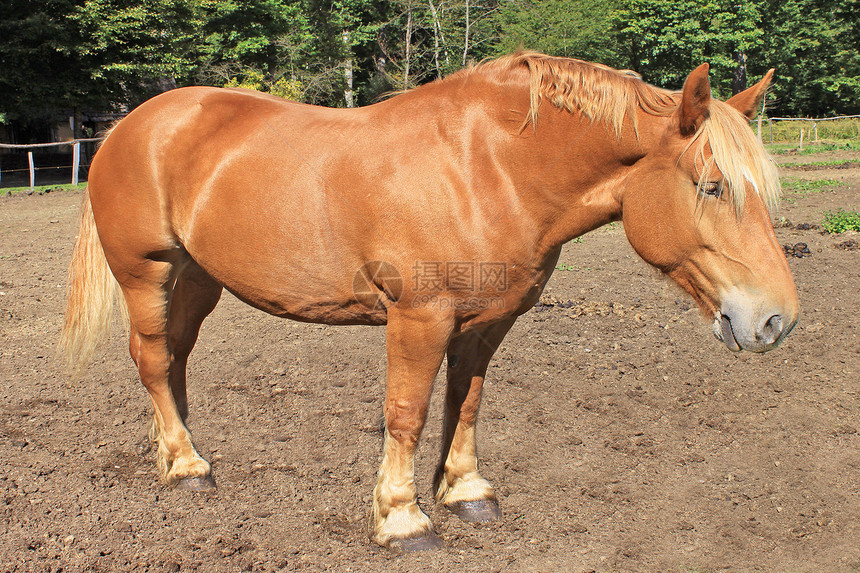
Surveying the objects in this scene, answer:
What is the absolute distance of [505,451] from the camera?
3582 millimetres

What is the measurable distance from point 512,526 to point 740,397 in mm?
2084

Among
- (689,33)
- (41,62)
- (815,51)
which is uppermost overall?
(689,33)

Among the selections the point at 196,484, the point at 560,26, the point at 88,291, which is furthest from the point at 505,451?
the point at 560,26

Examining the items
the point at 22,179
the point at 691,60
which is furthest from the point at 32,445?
the point at 691,60

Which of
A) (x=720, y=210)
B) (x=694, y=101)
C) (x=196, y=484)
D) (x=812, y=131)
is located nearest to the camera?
(x=694, y=101)

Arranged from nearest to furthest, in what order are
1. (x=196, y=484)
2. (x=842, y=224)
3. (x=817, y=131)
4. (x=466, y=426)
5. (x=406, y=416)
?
(x=406, y=416) → (x=466, y=426) → (x=196, y=484) → (x=842, y=224) → (x=817, y=131)

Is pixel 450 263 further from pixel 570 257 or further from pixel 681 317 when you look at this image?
pixel 570 257

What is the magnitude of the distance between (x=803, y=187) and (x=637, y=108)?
12685mm

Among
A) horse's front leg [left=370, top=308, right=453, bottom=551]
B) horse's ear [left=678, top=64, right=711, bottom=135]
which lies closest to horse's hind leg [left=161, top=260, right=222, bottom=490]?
horse's front leg [left=370, top=308, right=453, bottom=551]

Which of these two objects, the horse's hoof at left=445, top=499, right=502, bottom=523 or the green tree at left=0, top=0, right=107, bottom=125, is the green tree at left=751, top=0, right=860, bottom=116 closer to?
the green tree at left=0, top=0, right=107, bottom=125

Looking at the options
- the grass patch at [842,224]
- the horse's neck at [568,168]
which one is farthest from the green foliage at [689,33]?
the horse's neck at [568,168]

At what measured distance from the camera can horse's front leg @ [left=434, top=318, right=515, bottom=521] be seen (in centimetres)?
300

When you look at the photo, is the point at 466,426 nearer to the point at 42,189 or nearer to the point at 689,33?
the point at 42,189

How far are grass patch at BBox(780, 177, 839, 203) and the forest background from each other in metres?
12.8
